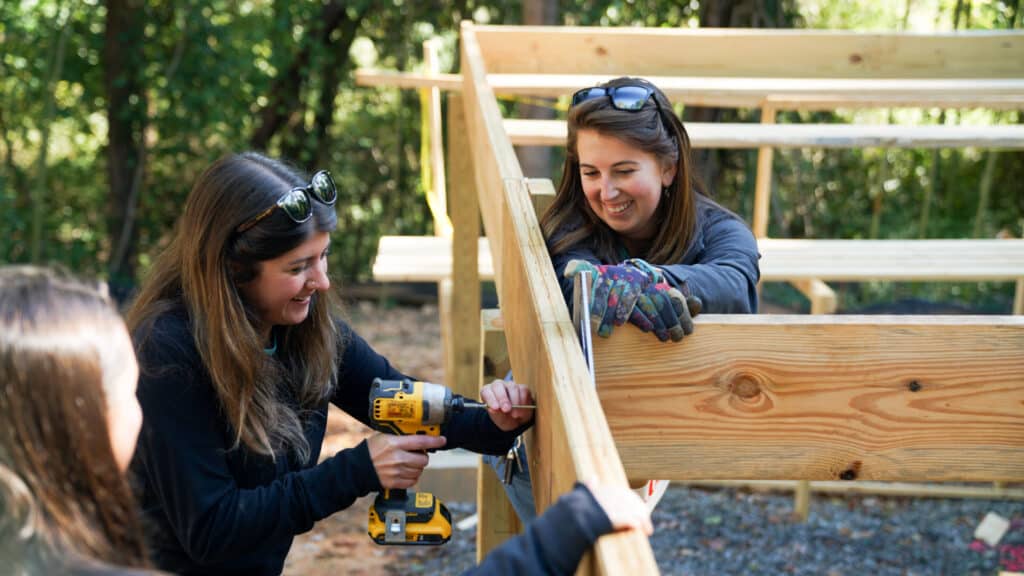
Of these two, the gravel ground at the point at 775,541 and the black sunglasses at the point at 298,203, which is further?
the gravel ground at the point at 775,541

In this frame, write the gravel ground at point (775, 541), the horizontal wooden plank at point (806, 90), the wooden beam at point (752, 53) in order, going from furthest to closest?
the wooden beam at point (752, 53) → the gravel ground at point (775, 541) → the horizontal wooden plank at point (806, 90)

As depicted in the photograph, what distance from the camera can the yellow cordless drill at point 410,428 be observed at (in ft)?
7.50

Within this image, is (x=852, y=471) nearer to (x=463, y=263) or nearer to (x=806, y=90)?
(x=806, y=90)

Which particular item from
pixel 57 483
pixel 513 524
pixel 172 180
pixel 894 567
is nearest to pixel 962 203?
pixel 894 567

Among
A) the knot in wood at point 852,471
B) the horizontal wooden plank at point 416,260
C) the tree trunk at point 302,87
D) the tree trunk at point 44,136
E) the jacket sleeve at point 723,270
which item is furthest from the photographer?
the tree trunk at point 302,87

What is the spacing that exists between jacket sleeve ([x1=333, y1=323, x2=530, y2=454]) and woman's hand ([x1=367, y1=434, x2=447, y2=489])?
0.21 m

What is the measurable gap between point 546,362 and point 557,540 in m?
0.42

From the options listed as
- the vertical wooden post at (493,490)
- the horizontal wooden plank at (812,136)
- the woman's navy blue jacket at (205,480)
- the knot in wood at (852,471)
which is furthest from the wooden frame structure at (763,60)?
the knot in wood at (852,471)

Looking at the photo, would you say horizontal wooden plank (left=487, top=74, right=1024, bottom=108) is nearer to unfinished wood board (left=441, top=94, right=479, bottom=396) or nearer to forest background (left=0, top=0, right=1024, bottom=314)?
unfinished wood board (left=441, top=94, right=479, bottom=396)

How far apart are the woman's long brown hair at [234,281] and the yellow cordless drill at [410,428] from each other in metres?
0.24

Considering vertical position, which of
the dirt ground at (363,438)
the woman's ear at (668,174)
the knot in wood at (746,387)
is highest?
the woman's ear at (668,174)

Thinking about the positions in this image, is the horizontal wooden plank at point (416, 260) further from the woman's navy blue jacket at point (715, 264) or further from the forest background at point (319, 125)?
the forest background at point (319, 125)

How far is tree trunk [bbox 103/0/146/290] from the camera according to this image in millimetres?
8555

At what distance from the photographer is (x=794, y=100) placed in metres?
4.44
